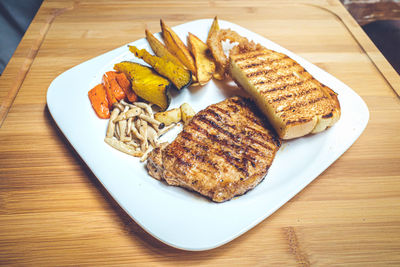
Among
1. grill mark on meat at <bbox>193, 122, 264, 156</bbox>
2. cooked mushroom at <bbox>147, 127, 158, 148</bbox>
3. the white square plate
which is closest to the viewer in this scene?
the white square plate

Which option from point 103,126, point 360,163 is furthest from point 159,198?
point 360,163

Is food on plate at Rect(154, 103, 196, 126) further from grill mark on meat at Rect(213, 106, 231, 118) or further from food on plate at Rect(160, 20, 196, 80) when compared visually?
food on plate at Rect(160, 20, 196, 80)

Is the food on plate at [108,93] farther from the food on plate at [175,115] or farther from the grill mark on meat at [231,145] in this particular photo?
the grill mark on meat at [231,145]

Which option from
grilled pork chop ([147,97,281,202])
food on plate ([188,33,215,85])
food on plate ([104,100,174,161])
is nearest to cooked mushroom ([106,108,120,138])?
food on plate ([104,100,174,161])

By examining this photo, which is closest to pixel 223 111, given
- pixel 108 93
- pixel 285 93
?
pixel 285 93

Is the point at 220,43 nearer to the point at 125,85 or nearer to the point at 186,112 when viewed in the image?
the point at 186,112

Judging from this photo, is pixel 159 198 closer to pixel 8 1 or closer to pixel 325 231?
pixel 325 231
